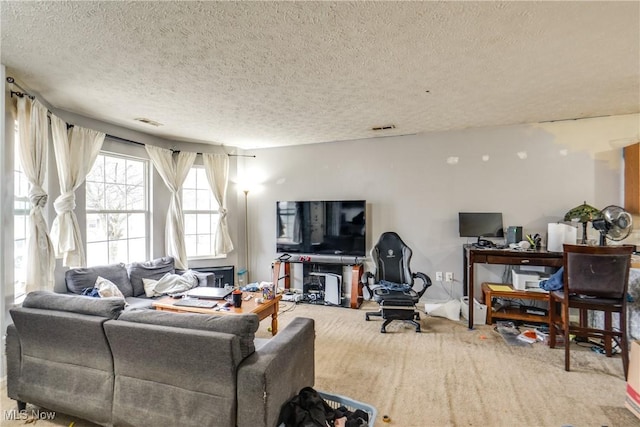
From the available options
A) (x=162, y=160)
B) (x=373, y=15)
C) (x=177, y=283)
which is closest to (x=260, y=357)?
(x=373, y=15)

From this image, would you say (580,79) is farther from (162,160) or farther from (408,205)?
(162,160)

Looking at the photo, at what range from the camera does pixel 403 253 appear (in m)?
3.62

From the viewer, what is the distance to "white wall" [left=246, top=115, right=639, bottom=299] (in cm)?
338

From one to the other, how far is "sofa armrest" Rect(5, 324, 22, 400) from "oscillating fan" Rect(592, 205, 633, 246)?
4.95m

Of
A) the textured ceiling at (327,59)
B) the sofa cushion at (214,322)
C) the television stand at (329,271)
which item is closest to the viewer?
the sofa cushion at (214,322)

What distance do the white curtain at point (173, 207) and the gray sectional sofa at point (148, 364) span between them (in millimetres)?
2294

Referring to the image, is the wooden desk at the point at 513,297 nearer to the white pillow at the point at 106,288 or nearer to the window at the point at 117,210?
the white pillow at the point at 106,288

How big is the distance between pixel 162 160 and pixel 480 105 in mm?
4023

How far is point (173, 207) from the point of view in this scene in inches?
164

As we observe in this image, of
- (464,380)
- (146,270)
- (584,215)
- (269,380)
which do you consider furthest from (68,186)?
(584,215)

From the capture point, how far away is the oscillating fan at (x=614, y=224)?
2.90m

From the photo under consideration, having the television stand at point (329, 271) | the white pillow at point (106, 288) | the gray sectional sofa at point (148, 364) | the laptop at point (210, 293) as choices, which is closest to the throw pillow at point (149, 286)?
the white pillow at point (106, 288)

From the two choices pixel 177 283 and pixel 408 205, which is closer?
pixel 177 283

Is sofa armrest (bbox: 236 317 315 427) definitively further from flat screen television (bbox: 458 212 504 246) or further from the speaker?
the speaker
